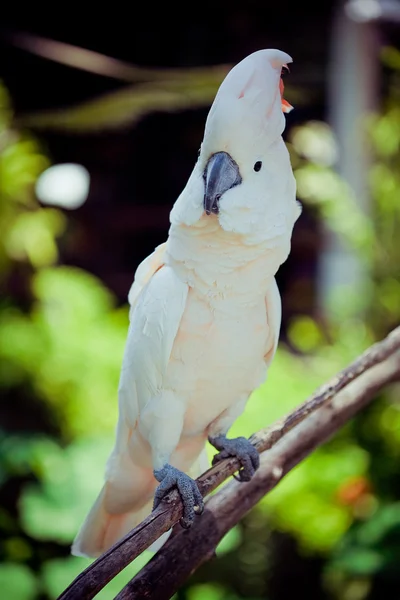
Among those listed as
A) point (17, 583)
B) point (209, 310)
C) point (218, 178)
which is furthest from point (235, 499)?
point (17, 583)

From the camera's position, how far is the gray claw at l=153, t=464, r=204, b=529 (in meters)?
0.91

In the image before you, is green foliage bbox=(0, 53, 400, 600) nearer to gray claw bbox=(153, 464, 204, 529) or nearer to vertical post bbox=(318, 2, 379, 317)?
vertical post bbox=(318, 2, 379, 317)

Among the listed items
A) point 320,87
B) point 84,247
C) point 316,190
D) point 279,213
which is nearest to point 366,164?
point 316,190

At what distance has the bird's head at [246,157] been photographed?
78 centimetres

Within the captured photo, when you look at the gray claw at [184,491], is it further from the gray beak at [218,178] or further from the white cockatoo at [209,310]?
the gray beak at [218,178]

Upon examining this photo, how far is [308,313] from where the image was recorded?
2.41m

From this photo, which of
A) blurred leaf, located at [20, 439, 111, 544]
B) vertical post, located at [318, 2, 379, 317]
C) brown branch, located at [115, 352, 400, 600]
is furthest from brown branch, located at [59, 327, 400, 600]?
vertical post, located at [318, 2, 379, 317]

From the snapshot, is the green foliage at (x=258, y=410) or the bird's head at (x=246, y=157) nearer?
the bird's head at (x=246, y=157)

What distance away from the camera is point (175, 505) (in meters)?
0.90

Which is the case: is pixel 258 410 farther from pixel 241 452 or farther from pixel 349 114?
pixel 349 114

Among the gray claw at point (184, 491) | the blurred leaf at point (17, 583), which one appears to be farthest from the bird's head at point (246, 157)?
the blurred leaf at point (17, 583)

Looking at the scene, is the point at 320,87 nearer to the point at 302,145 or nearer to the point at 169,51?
the point at 302,145

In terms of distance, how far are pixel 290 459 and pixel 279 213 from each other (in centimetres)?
56

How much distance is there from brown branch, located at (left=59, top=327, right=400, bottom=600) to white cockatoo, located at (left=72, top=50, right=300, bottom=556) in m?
0.03
